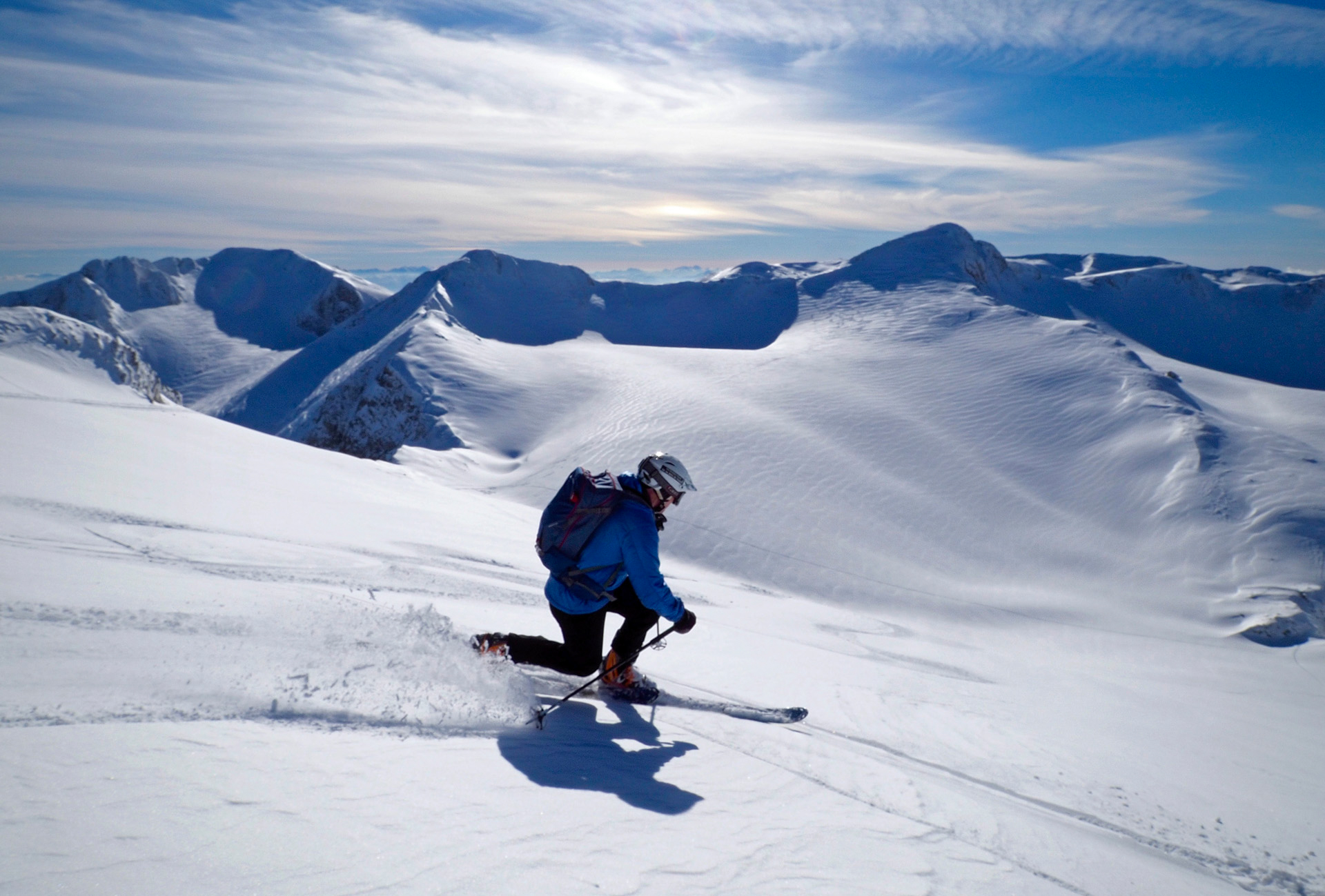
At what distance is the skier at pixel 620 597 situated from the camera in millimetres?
4523

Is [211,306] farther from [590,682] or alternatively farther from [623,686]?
[590,682]

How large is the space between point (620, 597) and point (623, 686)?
0.59 meters

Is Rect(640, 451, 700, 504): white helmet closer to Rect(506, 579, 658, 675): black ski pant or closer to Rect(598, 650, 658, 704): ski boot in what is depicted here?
Rect(506, 579, 658, 675): black ski pant

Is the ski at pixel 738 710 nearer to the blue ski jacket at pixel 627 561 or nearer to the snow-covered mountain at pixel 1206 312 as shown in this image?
the blue ski jacket at pixel 627 561

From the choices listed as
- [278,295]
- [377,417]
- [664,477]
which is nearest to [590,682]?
[664,477]

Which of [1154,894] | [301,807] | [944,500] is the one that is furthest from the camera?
[944,500]

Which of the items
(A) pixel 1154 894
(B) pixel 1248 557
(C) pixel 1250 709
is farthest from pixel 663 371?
(A) pixel 1154 894

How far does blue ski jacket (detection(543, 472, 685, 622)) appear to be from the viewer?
4.50 meters

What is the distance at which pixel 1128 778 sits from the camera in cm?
538

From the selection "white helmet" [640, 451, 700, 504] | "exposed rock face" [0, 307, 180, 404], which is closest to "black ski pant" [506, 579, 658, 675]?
"white helmet" [640, 451, 700, 504]

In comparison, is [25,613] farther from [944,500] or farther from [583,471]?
[944,500]

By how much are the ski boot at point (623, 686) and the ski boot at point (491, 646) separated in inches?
26.6

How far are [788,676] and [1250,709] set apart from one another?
8.06 metres

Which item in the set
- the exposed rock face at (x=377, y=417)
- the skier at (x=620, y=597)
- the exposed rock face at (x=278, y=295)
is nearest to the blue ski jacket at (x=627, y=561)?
the skier at (x=620, y=597)
